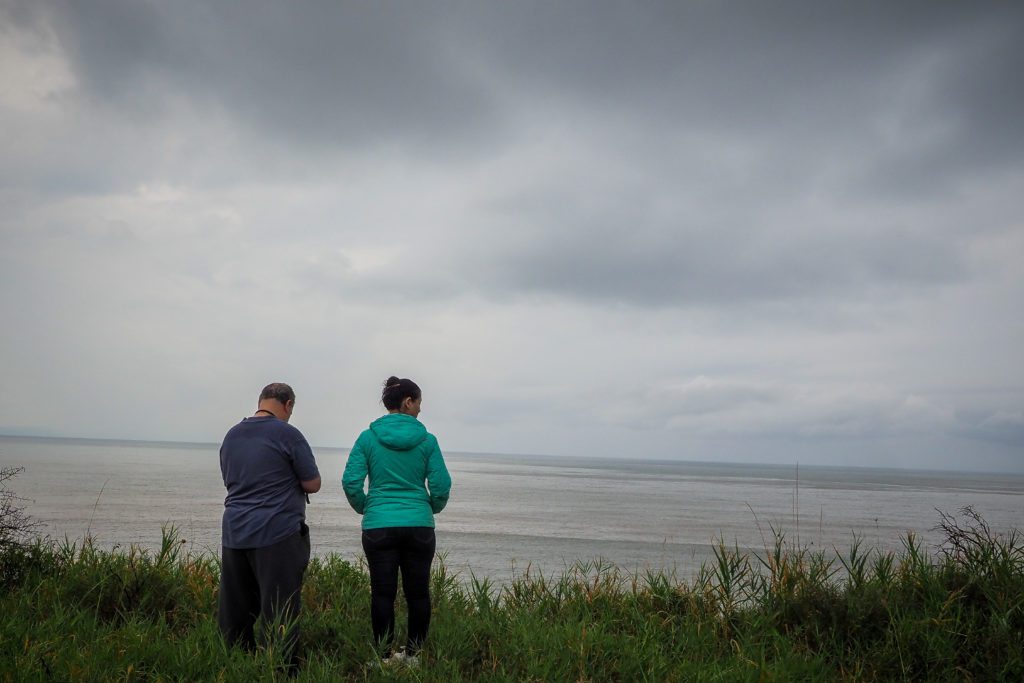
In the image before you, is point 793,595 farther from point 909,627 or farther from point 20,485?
point 20,485

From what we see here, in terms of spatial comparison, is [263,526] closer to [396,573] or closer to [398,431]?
[396,573]

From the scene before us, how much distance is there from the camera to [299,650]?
4.98m

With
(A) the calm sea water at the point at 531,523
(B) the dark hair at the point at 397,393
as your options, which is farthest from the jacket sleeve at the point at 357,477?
(A) the calm sea water at the point at 531,523

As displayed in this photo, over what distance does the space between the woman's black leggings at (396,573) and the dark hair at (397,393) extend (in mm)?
847

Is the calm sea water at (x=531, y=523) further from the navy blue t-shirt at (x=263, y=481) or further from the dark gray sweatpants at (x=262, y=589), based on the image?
the navy blue t-shirt at (x=263, y=481)

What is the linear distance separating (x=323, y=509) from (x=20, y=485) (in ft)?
64.8

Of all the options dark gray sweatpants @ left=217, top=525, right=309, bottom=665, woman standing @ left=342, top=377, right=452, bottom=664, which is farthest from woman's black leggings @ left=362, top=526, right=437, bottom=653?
dark gray sweatpants @ left=217, top=525, right=309, bottom=665

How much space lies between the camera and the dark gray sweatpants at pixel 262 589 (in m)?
4.88

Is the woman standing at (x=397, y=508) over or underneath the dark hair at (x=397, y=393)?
underneath

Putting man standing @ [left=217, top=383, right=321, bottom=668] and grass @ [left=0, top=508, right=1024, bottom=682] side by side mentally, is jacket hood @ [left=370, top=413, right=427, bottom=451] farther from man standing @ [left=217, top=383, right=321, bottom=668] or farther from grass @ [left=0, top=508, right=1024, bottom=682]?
grass @ [left=0, top=508, right=1024, bottom=682]

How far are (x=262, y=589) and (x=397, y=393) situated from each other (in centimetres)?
151

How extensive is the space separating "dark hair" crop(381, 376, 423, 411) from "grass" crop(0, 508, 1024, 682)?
1.60m

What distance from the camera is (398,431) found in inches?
205

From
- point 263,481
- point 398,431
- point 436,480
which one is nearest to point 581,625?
point 436,480
